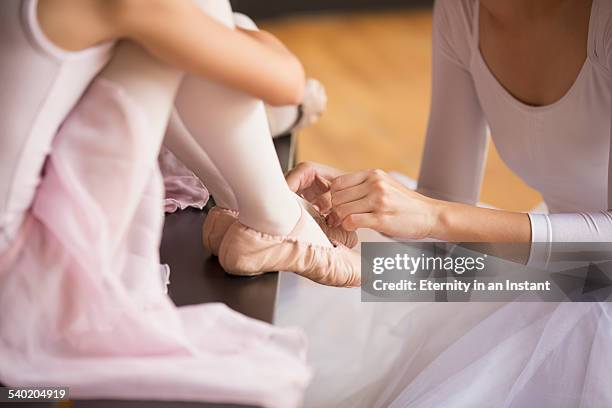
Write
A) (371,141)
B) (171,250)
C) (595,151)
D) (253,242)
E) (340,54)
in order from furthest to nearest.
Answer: (340,54), (371,141), (595,151), (171,250), (253,242)

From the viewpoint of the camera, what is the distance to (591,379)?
88 centimetres

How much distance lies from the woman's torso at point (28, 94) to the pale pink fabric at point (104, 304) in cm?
1

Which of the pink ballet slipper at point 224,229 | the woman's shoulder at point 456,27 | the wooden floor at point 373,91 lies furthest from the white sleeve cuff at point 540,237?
the wooden floor at point 373,91

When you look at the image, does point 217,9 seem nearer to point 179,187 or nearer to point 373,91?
point 179,187

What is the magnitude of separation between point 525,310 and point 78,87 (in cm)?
61

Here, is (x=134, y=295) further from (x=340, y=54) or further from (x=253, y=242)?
(x=340, y=54)

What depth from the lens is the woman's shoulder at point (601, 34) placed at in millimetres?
961

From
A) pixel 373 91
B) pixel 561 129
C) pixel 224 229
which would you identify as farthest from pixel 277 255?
pixel 373 91

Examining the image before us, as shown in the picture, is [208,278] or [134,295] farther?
[208,278]

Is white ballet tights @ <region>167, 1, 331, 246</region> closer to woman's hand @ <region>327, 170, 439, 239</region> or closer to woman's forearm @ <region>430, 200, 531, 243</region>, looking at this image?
woman's hand @ <region>327, 170, 439, 239</region>

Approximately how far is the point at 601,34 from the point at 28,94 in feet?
2.23

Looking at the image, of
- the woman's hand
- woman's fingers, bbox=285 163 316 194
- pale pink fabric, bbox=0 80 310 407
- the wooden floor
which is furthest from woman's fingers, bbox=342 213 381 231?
the wooden floor

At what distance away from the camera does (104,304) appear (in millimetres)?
660

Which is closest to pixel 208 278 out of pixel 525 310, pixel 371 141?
pixel 525 310
